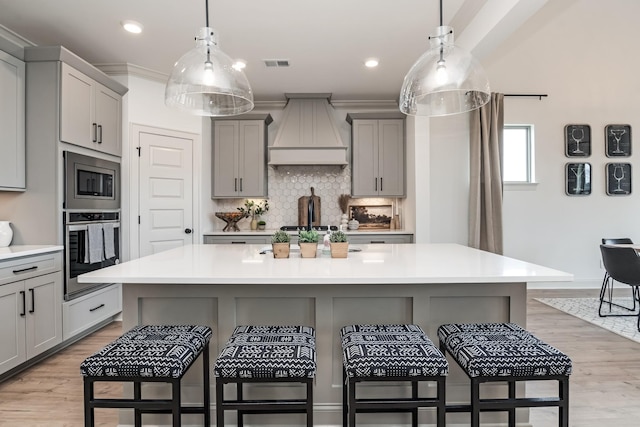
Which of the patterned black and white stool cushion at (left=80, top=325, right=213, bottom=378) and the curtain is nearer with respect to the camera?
the patterned black and white stool cushion at (left=80, top=325, right=213, bottom=378)

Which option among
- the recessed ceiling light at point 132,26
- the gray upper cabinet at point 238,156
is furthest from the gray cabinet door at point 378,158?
the recessed ceiling light at point 132,26

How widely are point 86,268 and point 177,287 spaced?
1.91 meters

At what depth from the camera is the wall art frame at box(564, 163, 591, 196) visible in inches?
209


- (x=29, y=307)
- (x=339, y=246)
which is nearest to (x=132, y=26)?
(x=29, y=307)

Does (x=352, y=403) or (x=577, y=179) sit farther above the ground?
(x=577, y=179)

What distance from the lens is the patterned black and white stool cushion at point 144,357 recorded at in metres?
1.48

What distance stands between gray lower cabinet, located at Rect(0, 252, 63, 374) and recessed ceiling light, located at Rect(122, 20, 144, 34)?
1950 mm

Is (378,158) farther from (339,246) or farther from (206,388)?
(206,388)

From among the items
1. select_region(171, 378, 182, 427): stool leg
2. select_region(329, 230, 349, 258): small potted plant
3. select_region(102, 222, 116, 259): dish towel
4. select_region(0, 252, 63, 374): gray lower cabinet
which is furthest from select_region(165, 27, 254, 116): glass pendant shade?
select_region(102, 222, 116, 259): dish towel

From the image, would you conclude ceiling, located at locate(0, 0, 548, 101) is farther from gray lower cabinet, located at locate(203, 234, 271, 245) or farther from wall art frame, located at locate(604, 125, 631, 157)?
wall art frame, located at locate(604, 125, 631, 157)

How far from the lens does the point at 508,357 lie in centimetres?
152

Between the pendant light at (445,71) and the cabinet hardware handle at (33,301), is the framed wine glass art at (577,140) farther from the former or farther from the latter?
the cabinet hardware handle at (33,301)

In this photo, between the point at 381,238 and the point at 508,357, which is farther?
the point at 381,238

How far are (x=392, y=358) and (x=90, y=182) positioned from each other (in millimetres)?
3177
